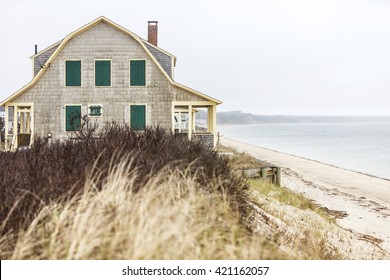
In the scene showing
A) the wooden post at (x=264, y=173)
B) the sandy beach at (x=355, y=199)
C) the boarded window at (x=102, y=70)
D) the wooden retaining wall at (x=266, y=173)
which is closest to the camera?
the sandy beach at (x=355, y=199)

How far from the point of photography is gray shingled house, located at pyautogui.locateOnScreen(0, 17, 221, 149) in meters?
21.4

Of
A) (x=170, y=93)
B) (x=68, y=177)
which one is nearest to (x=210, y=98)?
(x=170, y=93)

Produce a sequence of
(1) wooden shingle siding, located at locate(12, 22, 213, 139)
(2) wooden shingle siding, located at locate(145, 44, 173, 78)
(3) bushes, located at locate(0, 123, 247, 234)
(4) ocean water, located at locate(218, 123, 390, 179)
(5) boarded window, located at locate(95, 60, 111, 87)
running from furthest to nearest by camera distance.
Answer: (4) ocean water, located at locate(218, 123, 390, 179), (2) wooden shingle siding, located at locate(145, 44, 173, 78), (5) boarded window, located at locate(95, 60, 111, 87), (1) wooden shingle siding, located at locate(12, 22, 213, 139), (3) bushes, located at locate(0, 123, 247, 234)

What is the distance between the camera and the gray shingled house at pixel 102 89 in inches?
841

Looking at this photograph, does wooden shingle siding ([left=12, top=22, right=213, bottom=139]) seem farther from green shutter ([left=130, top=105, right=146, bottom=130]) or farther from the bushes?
the bushes

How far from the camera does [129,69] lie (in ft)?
70.5

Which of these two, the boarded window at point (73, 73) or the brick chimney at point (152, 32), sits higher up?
the brick chimney at point (152, 32)

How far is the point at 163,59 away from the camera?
22.5 metres

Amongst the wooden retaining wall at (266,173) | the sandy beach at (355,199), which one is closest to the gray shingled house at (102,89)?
the wooden retaining wall at (266,173)

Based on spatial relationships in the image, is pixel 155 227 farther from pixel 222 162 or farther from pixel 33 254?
pixel 222 162

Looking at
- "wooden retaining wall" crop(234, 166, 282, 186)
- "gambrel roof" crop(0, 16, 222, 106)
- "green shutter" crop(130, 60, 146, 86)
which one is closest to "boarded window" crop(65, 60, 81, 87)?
"gambrel roof" crop(0, 16, 222, 106)

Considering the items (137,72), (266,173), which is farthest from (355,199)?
(137,72)

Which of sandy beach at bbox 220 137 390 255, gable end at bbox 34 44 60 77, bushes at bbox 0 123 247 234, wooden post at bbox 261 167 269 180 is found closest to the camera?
bushes at bbox 0 123 247 234

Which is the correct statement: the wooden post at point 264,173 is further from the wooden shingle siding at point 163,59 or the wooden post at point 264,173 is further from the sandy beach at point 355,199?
the wooden shingle siding at point 163,59
